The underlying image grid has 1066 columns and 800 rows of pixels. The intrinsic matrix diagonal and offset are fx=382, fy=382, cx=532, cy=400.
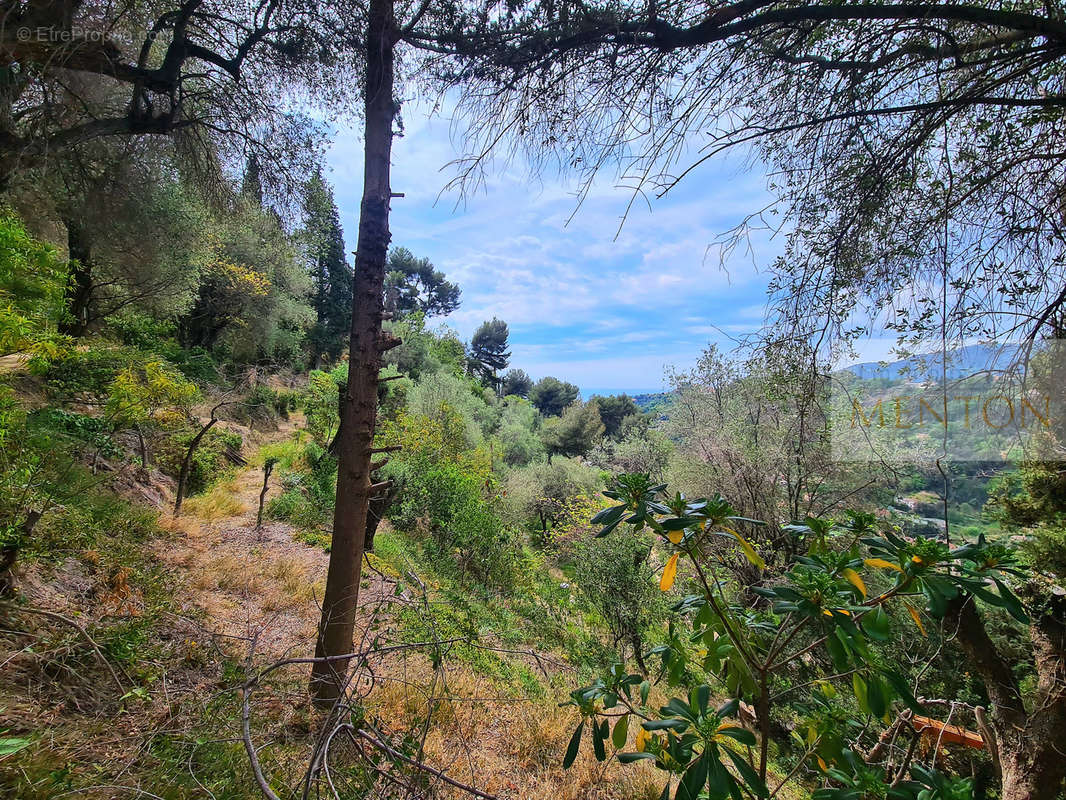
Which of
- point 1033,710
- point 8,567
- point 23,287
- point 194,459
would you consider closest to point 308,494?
point 194,459

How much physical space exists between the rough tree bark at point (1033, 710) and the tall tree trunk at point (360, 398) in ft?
9.16

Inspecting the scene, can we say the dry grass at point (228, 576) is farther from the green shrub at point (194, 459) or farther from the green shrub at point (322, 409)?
the green shrub at point (322, 409)

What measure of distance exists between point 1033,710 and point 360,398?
333 centimetres

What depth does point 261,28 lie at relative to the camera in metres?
2.90

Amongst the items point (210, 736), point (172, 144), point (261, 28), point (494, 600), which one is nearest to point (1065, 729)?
point (210, 736)

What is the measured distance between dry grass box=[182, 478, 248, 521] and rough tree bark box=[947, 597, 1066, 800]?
8894mm

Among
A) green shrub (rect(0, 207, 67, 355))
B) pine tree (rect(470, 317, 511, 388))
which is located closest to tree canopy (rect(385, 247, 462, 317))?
pine tree (rect(470, 317, 511, 388))

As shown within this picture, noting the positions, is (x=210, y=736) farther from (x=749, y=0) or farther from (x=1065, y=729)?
(x=749, y=0)

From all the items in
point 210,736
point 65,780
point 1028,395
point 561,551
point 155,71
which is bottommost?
point 561,551

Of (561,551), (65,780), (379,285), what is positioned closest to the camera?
(65,780)

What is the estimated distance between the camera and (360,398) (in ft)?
8.05

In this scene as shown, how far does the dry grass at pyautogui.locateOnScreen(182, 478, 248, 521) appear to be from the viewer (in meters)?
6.65

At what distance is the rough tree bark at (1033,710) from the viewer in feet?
4.23

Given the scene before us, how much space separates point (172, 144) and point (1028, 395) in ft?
20.5
